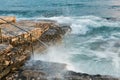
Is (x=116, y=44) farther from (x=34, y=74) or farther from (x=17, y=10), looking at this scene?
(x=17, y=10)

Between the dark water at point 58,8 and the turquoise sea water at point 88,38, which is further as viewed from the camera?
the dark water at point 58,8

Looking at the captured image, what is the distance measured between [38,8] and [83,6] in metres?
7.65

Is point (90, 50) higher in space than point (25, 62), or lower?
lower

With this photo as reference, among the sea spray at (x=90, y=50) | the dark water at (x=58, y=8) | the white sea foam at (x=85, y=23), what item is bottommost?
the sea spray at (x=90, y=50)

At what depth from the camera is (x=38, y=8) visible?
43750 millimetres

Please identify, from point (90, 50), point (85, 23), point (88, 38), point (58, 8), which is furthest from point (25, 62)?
point (58, 8)

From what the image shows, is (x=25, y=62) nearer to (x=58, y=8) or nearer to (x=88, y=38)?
(x=88, y=38)

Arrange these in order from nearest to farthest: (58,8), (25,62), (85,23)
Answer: (25,62), (85,23), (58,8)

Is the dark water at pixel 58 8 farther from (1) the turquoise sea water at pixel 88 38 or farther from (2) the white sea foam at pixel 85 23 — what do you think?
(2) the white sea foam at pixel 85 23

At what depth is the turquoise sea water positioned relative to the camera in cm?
1823

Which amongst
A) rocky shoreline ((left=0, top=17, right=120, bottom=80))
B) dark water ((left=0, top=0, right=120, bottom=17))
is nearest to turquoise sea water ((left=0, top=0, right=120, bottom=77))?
dark water ((left=0, top=0, right=120, bottom=17))

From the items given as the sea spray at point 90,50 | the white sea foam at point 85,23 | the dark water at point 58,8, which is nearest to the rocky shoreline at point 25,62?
the sea spray at point 90,50

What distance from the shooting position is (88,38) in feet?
83.5

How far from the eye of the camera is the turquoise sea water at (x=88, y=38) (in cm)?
1823
